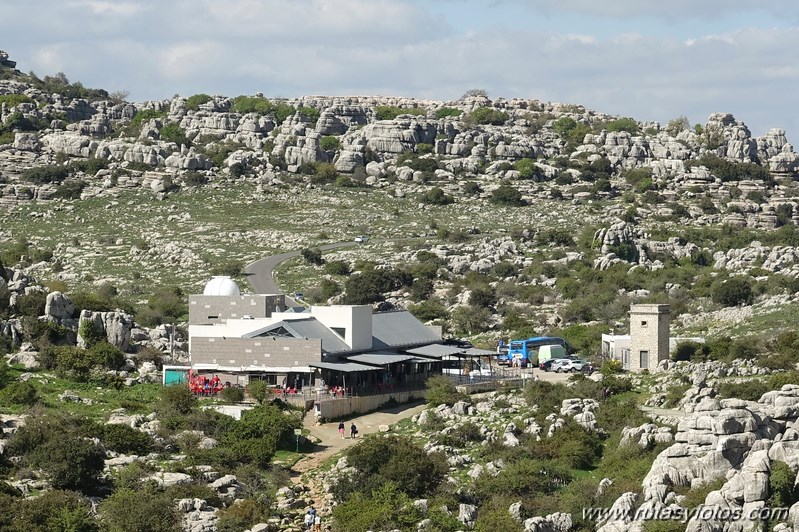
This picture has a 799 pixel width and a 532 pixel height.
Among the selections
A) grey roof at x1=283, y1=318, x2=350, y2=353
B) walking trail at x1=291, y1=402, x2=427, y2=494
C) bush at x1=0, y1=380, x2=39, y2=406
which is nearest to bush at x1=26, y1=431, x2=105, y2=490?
walking trail at x1=291, y1=402, x2=427, y2=494

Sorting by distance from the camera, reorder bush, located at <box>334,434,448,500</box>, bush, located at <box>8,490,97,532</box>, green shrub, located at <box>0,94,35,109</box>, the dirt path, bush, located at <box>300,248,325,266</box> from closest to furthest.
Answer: bush, located at <box>8,490,97,532</box> → bush, located at <box>334,434,448,500</box> → the dirt path → bush, located at <box>300,248,325,266</box> → green shrub, located at <box>0,94,35,109</box>

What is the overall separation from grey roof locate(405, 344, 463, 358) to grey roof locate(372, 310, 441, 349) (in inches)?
26.9

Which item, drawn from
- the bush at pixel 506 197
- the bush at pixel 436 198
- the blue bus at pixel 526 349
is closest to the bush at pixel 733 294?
the blue bus at pixel 526 349

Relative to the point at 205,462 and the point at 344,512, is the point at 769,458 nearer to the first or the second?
the point at 344,512

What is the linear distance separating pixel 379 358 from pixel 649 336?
1253 cm

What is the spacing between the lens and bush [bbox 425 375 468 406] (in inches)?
2288

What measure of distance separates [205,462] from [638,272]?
58336 mm

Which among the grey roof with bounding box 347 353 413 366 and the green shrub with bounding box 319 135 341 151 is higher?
the green shrub with bounding box 319 135 341 151

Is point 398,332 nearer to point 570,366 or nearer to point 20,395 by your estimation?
point 570,366

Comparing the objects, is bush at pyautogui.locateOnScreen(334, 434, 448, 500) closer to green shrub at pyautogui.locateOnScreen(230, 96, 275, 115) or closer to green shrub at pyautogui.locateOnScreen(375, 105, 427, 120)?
green shrub at pyautogui.locateOnScreen(230, 96, 275, 115)

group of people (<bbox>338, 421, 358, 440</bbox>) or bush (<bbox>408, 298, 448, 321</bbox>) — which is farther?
bush (<bbox>408, 298, 448, 321</bbox>)

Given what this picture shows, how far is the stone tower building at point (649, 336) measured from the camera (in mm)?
64312

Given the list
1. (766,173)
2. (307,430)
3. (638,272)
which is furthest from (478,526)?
(766,173)

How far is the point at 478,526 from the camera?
40.3 meters
